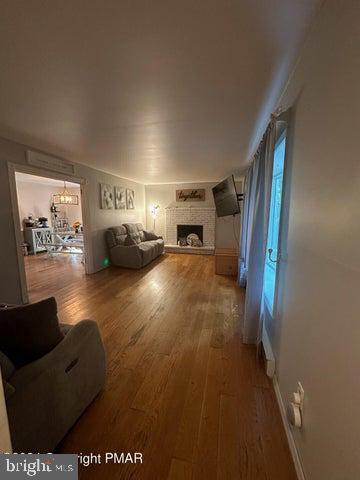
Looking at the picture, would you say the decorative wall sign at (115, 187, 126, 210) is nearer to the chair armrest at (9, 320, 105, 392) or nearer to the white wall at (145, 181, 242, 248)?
the white wall at (145, 181, 242, 248)

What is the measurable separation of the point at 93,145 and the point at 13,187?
1256 mm

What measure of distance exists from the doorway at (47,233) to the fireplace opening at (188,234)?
305 centimetres

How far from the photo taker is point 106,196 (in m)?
4.90

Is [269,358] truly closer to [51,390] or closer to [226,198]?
[51,390]

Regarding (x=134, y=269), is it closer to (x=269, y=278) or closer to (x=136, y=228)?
(x=136, y=228)

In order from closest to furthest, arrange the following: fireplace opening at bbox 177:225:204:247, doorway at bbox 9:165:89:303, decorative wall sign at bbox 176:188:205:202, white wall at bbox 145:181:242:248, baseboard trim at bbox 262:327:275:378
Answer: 1. baseboard trim at bbox 262:327:275:378
2. doorway at bbox 9:165:89:303
3. white wall at bbox 145:181:242:248
4. decorative wall sign at bbox 176:188:205:202
5. fireplace opening at bbox 177:225:204:247

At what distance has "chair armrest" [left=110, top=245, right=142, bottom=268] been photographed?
480 cm

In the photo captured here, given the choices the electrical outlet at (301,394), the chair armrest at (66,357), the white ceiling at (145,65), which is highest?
the white ceiling at (145,65)

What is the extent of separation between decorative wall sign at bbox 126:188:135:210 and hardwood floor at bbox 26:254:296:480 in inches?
137

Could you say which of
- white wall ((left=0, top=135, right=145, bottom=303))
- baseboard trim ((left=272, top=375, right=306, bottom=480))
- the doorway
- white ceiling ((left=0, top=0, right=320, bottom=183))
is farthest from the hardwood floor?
white ceiling ((left=0, top=0, right=320, bottom=183))

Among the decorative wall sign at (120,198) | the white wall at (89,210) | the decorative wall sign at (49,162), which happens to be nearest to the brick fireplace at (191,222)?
the white wall at (89,210)

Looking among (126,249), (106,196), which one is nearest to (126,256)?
(126,249)

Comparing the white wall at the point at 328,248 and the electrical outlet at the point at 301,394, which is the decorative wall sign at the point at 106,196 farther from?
the electrical outlet at the point at 301,394

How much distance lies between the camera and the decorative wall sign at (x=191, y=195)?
21.4 ft
